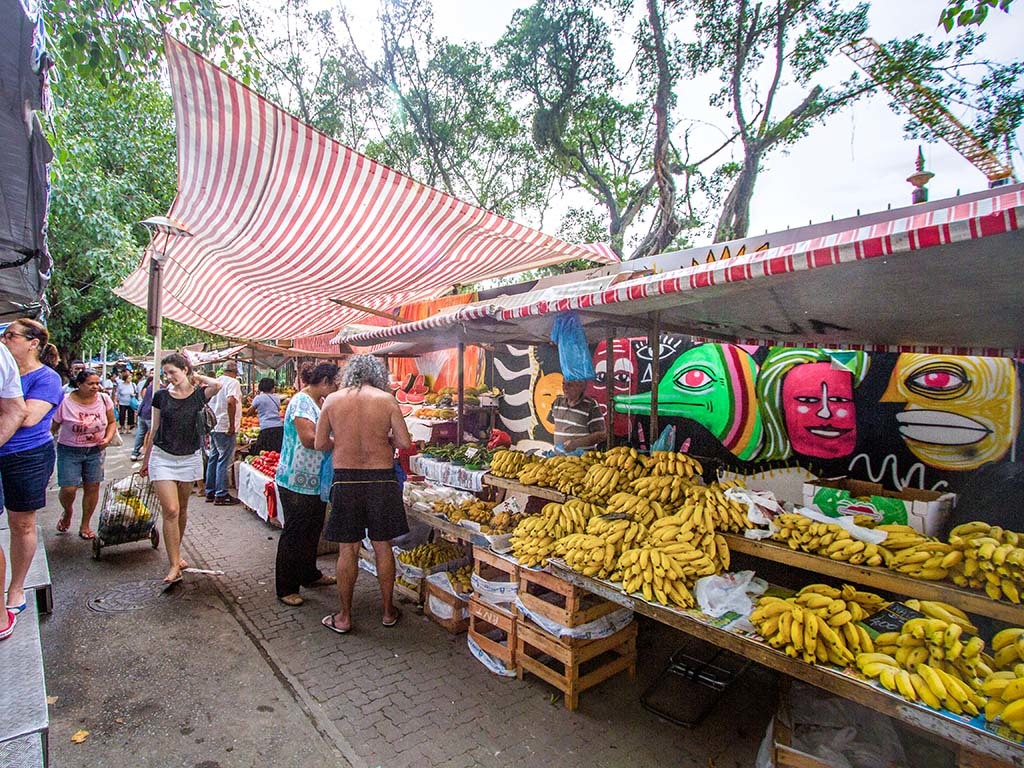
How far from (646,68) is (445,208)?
11.9 m

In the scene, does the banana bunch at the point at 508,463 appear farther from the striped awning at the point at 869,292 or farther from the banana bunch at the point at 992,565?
the banana bunch at the point at 992,565

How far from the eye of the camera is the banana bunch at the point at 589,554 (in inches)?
129

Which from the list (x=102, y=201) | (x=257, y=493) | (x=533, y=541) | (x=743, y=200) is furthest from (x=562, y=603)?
(x=743, y=200)

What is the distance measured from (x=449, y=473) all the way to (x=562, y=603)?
2.24m

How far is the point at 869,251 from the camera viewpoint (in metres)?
2.19

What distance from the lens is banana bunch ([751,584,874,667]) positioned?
237 centimetres

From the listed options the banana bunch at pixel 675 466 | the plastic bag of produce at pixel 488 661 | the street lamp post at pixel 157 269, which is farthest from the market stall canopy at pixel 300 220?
the plastic bag of produce at pixel 488 661

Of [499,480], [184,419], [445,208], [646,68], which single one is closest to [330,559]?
[184,419]

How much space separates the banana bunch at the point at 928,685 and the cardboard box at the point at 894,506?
1290 millimetres

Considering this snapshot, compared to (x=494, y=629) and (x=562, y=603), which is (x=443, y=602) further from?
(x=562, y=603)

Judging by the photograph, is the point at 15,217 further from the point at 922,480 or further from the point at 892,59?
the point at 892,59

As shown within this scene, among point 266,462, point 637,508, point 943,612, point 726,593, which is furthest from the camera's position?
point 266,462

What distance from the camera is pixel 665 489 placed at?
3.83 meters

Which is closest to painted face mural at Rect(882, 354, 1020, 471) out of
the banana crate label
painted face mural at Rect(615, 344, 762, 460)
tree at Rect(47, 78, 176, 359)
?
painted face mural at Rect(615, 344, 762, 460)
